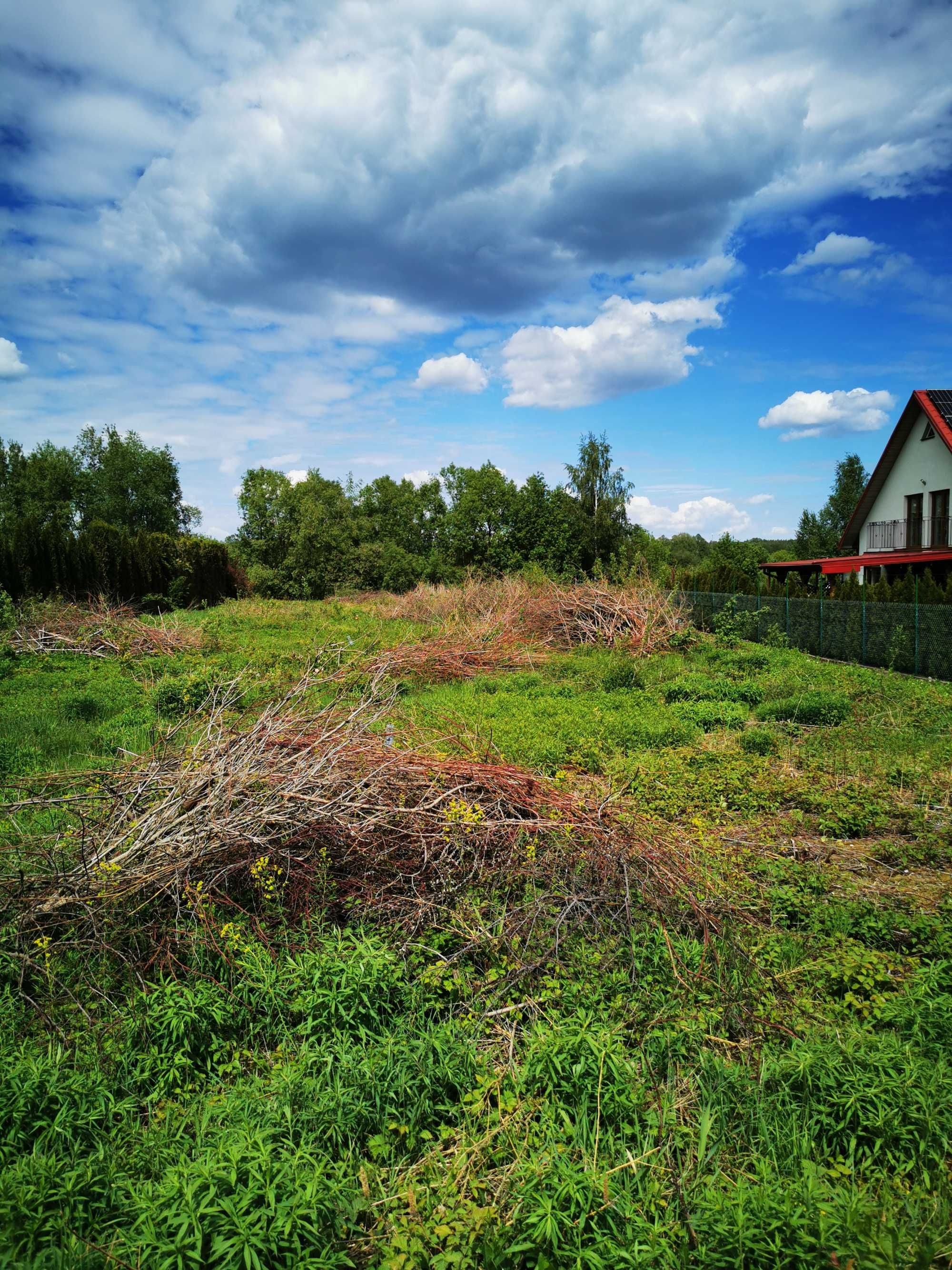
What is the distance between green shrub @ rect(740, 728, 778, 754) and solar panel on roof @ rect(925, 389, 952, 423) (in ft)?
67.3

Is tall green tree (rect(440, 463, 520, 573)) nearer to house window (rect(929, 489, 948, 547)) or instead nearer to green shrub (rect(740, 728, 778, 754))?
house window (rect(929, 489, 948, 547))

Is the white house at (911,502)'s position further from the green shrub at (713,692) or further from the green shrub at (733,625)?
the green shrub at (713,692)

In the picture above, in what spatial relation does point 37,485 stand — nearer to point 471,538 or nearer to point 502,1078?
point 471,538

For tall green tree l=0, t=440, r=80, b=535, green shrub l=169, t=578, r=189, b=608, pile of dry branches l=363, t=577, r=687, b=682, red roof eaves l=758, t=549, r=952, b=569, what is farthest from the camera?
tall green tree l=0, t=440, r=80, b=535

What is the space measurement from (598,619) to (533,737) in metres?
8.73

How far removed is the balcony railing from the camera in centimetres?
2314

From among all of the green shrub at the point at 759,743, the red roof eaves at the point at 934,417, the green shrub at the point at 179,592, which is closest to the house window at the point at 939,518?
the red roof eaves at the point at 934,417

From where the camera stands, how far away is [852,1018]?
3.36m

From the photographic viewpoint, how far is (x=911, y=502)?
25.2m

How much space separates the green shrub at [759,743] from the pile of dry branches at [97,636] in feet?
34.2

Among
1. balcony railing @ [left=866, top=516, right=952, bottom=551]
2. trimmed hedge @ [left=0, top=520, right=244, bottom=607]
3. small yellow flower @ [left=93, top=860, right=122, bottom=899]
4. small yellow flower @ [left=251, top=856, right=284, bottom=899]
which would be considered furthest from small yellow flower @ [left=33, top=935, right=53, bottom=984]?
balcony railing @ [left=866, top=516, right=952, bottom=551]

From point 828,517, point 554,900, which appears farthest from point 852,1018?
point 828,517

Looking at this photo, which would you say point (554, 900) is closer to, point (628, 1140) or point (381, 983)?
point (381, 983)

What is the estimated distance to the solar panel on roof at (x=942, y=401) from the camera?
23.1 meters
